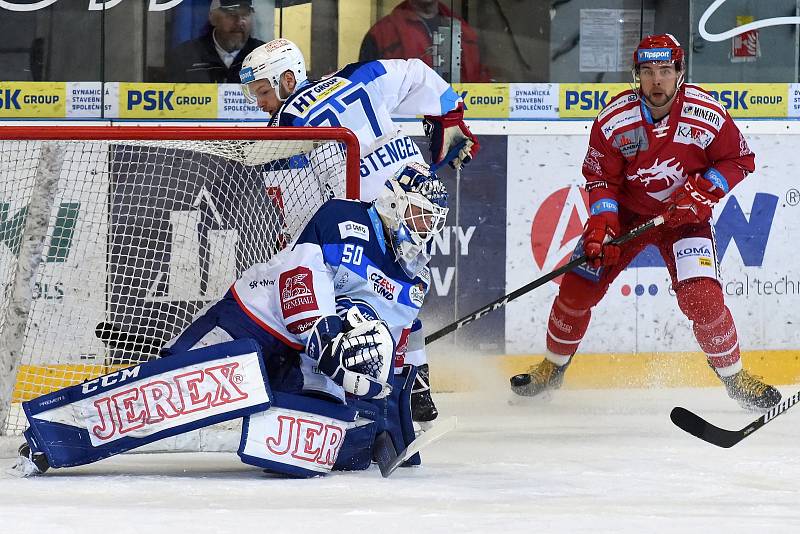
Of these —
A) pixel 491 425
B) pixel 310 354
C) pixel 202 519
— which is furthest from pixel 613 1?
pixel 202 519

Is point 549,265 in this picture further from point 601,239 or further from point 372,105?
point 372,105

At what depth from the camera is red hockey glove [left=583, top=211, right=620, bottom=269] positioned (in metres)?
4.57

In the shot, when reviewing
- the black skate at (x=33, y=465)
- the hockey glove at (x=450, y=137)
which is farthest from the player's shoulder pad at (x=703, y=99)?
the black skate at (x=33, y=465)

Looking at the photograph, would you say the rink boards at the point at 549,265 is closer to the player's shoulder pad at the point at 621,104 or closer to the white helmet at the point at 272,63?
the player's shoulder pad at the point at 621,104

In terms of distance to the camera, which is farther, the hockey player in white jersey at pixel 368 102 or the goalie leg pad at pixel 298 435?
the hockey player in white jersey at pixel 368 102

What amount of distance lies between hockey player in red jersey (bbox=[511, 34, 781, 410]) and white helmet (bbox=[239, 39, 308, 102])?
3.51 ft

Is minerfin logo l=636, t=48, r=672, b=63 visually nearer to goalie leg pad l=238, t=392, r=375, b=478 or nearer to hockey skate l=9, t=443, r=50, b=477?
goalie leg pad l=238, t=392, r=375, b=478

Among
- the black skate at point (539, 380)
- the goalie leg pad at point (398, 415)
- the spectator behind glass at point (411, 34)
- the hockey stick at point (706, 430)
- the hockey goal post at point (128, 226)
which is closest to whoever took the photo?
the goalie leg pad at point (398, 415)


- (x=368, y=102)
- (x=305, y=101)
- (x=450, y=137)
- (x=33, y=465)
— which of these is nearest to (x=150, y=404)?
(x=33, y=465)

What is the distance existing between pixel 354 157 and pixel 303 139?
0.15 metres

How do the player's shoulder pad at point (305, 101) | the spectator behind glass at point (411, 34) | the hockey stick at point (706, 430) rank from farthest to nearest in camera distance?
the spectator behind glass at point (411, 34) → the player's shoulder pad at point (305, 101) → the hockey stick at point (706, 430)

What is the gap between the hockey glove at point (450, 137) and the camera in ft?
14.5

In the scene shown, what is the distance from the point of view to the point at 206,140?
380 centimetres

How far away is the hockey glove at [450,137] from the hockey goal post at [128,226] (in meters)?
0.41
